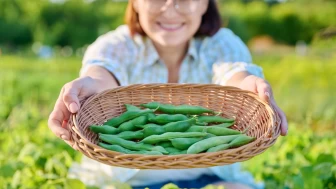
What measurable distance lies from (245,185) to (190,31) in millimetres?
671

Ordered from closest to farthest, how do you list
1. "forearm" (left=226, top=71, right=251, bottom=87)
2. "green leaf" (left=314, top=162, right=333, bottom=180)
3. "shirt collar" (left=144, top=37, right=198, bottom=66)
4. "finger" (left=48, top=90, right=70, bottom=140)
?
"finger" (left=48, top=90, right=70, bottom=140) < "green leaf" (left=314, top=162, right=333, bottom=180) < "forearm" (left=226, top=71, right=251, bottom=87) < "shirt collar" (left=144, top=37, right=198, bottom=66)

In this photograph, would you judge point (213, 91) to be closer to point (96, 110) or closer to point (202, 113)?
point (202, 113)

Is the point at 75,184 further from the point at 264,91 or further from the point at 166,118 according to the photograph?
the point at 264,91

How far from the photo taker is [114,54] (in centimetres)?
260

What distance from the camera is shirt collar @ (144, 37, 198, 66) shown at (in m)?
2.64

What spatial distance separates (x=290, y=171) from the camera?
2.73 metres

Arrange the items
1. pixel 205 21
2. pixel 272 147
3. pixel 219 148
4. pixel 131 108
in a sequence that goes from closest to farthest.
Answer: pixel 219 148
pixel 131 108
pixel 205 21
pixel 272 147

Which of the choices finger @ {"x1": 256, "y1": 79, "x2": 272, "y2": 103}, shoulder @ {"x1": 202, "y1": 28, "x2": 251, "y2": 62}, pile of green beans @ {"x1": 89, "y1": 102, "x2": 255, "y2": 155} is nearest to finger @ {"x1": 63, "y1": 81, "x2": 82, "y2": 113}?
pile of green beans @ {"x1": 89, "y1": 102, "x2": 255, "y2": 155}

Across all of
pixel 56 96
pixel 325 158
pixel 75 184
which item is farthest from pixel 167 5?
pixel 56 96

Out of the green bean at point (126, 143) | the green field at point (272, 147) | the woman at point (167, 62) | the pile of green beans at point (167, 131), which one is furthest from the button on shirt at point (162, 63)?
the green bean at point (126, 143)

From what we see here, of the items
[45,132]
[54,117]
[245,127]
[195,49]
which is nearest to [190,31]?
[195,49]

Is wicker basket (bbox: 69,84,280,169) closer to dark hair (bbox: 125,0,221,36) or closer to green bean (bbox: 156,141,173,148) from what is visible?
green bean (bbox: 156,141,173,148)

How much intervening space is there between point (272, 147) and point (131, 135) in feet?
5.73

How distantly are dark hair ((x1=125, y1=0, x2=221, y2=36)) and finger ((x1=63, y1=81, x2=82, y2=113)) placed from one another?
691 millimetres
